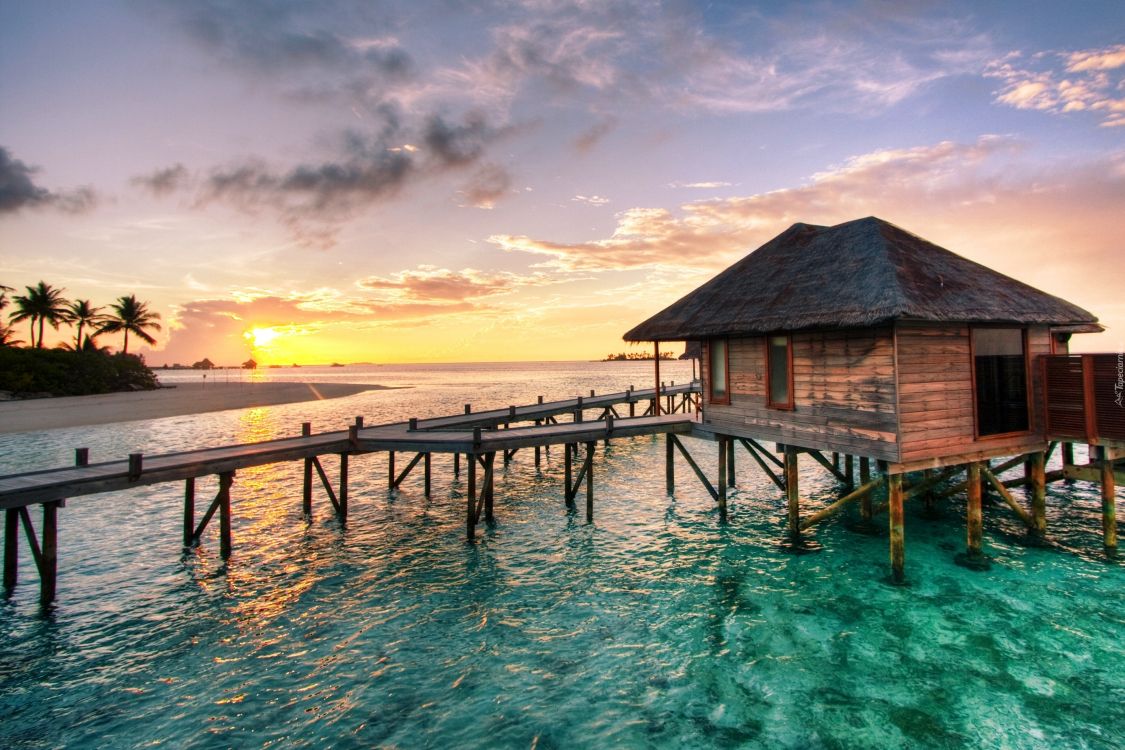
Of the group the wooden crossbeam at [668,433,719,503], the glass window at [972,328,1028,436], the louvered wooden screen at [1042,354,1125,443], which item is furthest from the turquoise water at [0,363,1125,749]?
the glass window at [972,328,1028,436]

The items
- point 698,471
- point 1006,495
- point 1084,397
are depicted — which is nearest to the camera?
point 1084,397

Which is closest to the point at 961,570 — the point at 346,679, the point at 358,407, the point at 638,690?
the point at 638,690

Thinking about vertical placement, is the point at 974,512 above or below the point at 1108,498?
below

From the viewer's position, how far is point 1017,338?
11.6 m

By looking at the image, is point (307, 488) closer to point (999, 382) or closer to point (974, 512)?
point (974, 512)

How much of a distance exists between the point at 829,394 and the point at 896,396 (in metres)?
1.40

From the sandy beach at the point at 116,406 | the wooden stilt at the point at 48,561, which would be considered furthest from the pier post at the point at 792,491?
the sandy beach at the point at 116,406

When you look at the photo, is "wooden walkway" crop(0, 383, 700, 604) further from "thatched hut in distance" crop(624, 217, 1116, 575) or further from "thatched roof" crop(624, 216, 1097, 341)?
"thatched roof" crop(624, 216, 1097, 341)

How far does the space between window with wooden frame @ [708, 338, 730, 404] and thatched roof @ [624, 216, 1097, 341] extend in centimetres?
88

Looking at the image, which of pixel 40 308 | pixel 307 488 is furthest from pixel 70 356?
pixel 307 488

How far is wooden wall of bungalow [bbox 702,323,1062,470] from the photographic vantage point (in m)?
9.51

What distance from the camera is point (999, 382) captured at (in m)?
11.2

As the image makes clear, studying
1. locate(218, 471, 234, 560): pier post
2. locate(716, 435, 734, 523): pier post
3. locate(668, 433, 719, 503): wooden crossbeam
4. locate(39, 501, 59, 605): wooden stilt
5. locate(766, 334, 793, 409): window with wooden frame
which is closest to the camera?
locate(39, 501, 59, 605): wooden stilt

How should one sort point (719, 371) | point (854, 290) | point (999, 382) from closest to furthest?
point (854, 290) < point (999, 382) < point (719, 371)
